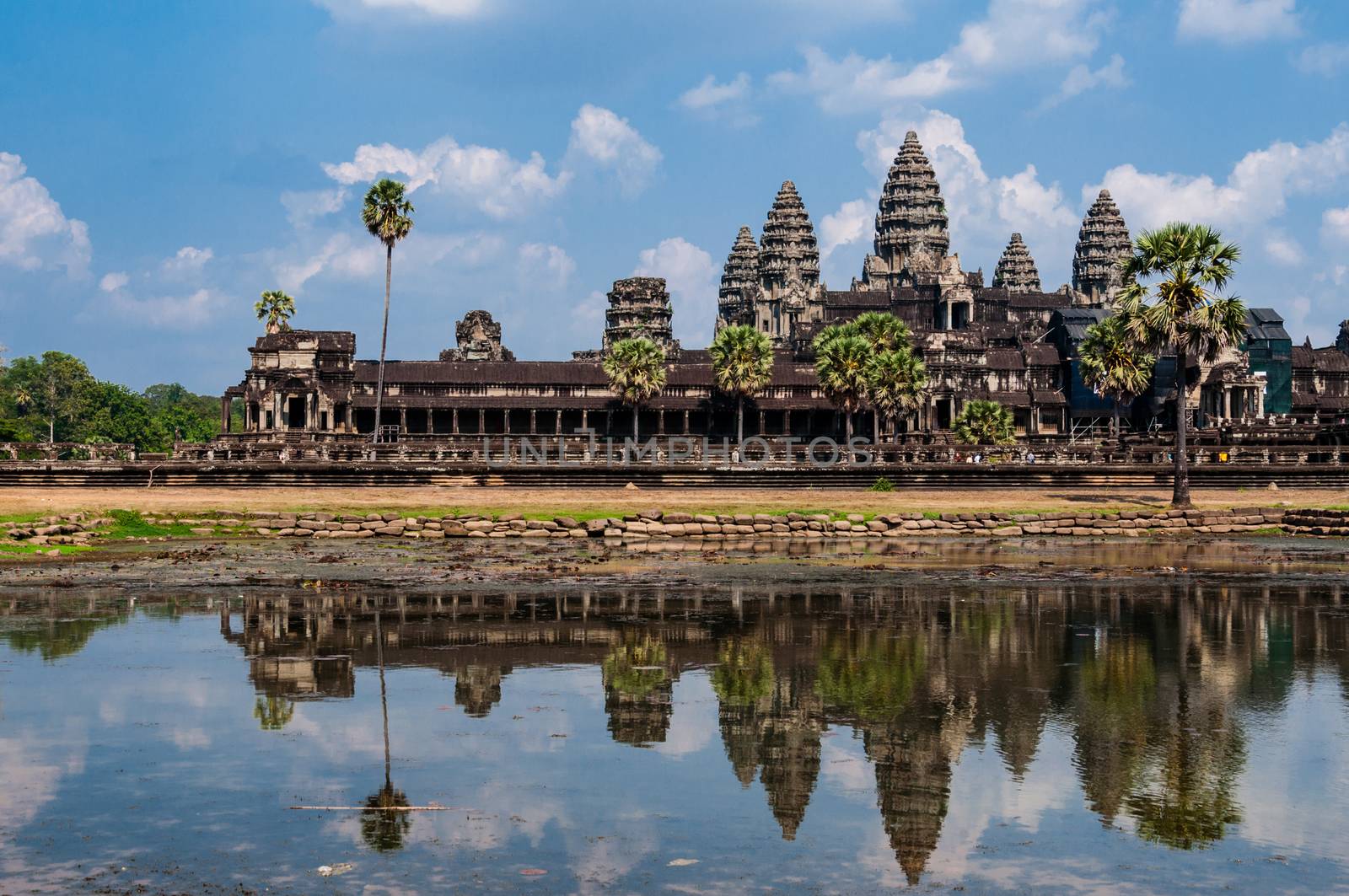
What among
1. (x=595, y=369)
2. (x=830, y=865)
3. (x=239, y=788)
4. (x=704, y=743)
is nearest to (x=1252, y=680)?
(x=704, y=743)

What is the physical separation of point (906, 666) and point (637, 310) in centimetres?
13503

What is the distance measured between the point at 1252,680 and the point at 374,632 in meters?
11.1

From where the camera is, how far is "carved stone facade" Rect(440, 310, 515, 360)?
5167 inches

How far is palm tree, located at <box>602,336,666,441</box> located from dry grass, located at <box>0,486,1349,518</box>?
40.9 metres

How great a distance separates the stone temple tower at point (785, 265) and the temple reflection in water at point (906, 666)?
134678 millimetres

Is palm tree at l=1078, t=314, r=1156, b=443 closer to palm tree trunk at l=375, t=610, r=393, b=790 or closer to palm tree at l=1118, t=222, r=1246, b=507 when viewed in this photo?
palm tree at l=1118, t=222, r=1246, b=507

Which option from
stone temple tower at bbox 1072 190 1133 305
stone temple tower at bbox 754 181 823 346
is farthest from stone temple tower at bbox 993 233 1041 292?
stone temple tower at bbox 754 181 823 346

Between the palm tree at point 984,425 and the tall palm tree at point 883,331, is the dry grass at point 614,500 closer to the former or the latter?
the palm tree at point 984,425

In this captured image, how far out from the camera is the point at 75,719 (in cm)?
1462

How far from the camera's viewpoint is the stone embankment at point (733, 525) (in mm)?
38594

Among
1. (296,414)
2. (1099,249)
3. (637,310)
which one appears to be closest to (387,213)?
(296,414)

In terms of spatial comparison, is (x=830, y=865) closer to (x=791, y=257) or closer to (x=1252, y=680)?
(x=1252, y=680)

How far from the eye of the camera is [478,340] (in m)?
133

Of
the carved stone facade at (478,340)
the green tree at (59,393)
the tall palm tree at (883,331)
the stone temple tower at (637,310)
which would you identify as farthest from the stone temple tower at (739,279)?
the tall palm tree at (883,331)
